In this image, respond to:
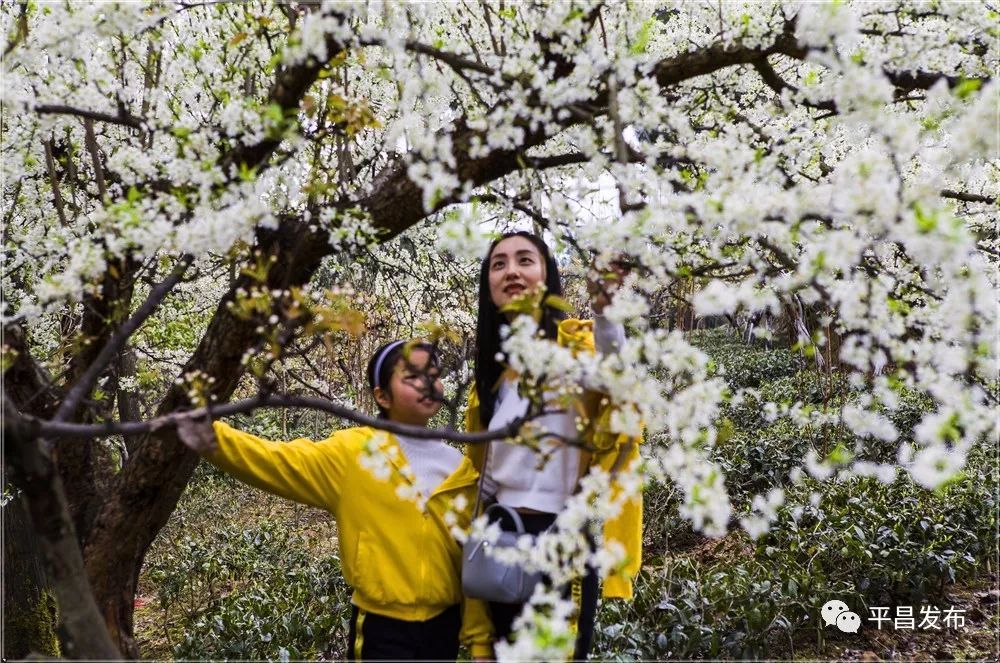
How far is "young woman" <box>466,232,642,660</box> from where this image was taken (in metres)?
2.23

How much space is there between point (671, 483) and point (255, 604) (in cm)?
340

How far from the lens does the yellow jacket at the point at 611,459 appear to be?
2.00 m

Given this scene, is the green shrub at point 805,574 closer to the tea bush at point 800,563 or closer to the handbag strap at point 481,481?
the tea bush at point 800,563

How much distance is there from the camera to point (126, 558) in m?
2.99

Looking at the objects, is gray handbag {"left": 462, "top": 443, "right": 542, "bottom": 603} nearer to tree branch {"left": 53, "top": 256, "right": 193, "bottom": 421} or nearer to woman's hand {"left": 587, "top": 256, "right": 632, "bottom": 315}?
woman's hand {"left": 587, "top": 256, "right": 632, "bottom": 315}

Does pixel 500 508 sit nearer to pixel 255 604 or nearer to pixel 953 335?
pixel 953 335

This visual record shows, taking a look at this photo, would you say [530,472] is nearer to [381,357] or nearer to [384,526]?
[384,526]

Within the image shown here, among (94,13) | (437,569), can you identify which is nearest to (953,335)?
(437,569)

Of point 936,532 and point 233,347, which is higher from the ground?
point 233,347

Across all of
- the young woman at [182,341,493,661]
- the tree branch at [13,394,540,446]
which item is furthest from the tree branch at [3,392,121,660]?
the young woman at [182,341,493,661]

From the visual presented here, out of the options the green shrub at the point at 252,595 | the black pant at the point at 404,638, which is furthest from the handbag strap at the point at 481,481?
the green shrub at the point at 252,595

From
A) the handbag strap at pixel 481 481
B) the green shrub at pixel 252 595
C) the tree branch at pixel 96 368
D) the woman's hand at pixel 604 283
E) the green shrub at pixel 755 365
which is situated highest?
the green shrub at pixel 755 365

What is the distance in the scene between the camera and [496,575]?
2150 millimetres

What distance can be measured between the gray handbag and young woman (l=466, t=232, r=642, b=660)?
9cm
